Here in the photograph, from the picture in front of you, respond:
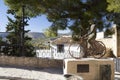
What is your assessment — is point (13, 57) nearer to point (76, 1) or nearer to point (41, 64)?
point (41, 64)

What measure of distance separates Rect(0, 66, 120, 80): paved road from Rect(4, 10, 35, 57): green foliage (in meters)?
2.40

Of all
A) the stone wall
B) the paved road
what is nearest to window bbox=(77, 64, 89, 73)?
the paved road

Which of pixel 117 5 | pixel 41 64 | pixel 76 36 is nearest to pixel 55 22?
pixel 76 36

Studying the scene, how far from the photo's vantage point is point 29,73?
617 inches

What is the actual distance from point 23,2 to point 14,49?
3614 millimetres

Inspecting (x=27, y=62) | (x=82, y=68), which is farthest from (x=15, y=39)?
(x=82, y=68)

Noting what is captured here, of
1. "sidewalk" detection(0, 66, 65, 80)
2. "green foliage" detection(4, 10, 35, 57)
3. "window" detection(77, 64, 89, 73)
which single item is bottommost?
"sidewalk" detection(0, 66, 65, 80)

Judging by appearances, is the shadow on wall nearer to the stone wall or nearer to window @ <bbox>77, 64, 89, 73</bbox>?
the stone wall

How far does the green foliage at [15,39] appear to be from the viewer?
766 inches

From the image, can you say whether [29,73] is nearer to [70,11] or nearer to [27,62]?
[27,62]

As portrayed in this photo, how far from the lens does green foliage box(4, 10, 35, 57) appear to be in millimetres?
19469

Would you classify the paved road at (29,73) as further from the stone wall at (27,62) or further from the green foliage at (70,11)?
the green foliage at (70,11)

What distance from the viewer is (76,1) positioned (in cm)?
1722

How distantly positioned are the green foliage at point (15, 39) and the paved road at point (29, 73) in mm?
2399
